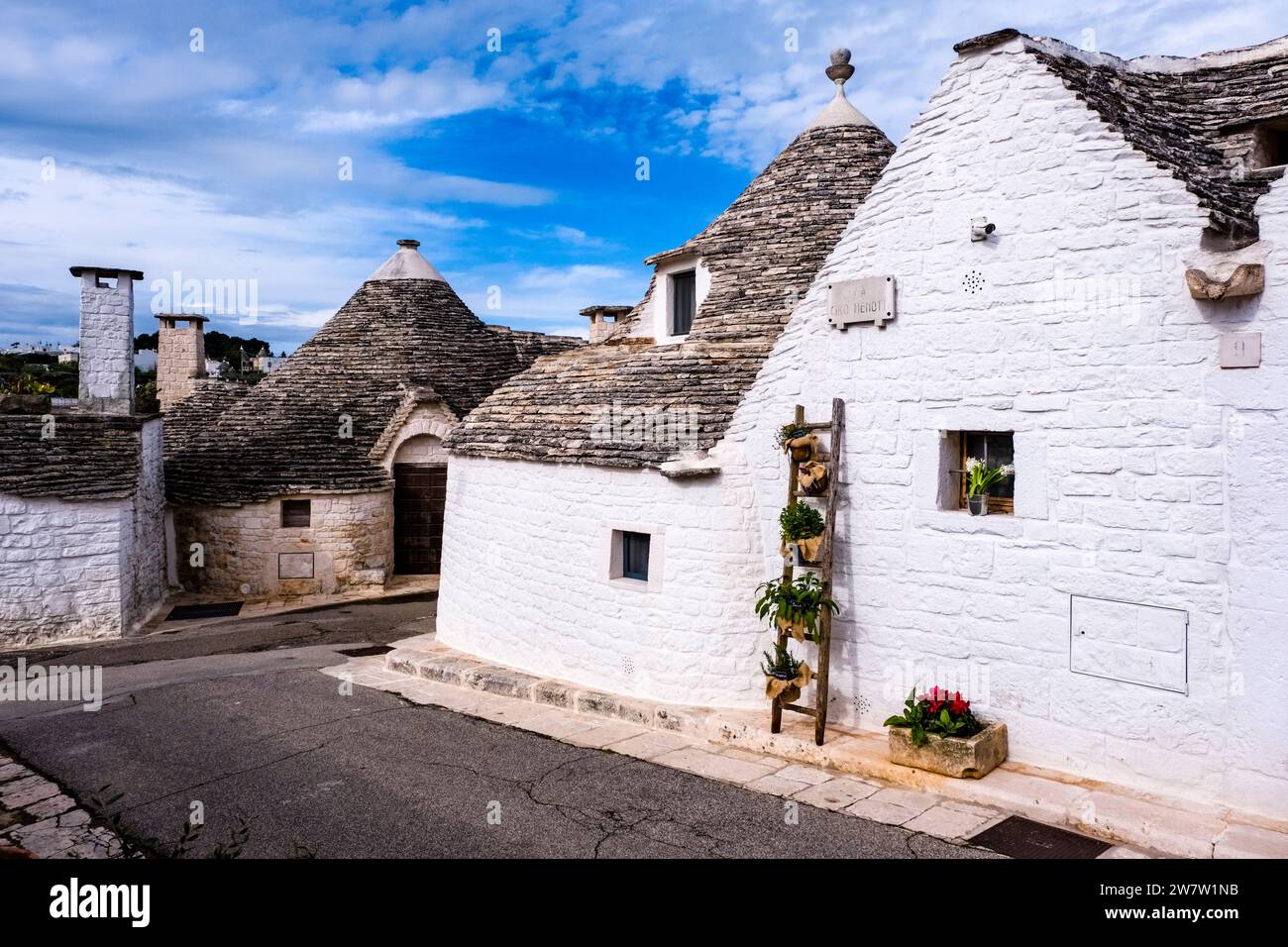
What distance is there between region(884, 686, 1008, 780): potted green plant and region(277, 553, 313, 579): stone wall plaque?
44.5ft

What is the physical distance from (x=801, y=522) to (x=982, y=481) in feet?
4.94

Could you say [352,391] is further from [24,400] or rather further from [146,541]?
[24,400]

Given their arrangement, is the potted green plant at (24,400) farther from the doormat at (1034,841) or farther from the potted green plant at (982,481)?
the doormat at (1034,841)

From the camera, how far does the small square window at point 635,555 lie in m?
9.38

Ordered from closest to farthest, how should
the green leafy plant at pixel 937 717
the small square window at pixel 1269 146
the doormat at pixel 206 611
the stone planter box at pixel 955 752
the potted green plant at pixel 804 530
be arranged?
the stone planter box at pixel 955 752 → the green leafy plant at pixel 937 717 → the small square window at pixel 1269 146 → the potted green plant at pixel 804 530 → the doormat at pixel 206 611

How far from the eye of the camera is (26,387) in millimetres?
14984

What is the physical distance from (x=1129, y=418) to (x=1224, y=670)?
Result: 68.8 inches

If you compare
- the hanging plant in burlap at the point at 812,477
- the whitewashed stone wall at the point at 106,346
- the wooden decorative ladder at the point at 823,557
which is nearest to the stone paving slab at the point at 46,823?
the wooden decorative ladder at the point at 823,557

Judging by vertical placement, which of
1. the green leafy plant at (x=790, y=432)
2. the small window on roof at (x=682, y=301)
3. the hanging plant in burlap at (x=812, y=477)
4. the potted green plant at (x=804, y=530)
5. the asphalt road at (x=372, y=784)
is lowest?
the asphalt road at (x=372, y=784)

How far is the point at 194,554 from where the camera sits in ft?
57.4

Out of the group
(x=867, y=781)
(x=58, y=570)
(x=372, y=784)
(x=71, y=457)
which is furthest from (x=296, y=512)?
(x=867, y=781)

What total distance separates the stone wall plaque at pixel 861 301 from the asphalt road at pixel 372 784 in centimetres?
395

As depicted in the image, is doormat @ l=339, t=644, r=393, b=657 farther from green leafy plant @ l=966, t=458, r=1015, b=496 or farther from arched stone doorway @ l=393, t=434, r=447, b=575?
green leafy plant @ l=966, t=458, r=1015, b=496
